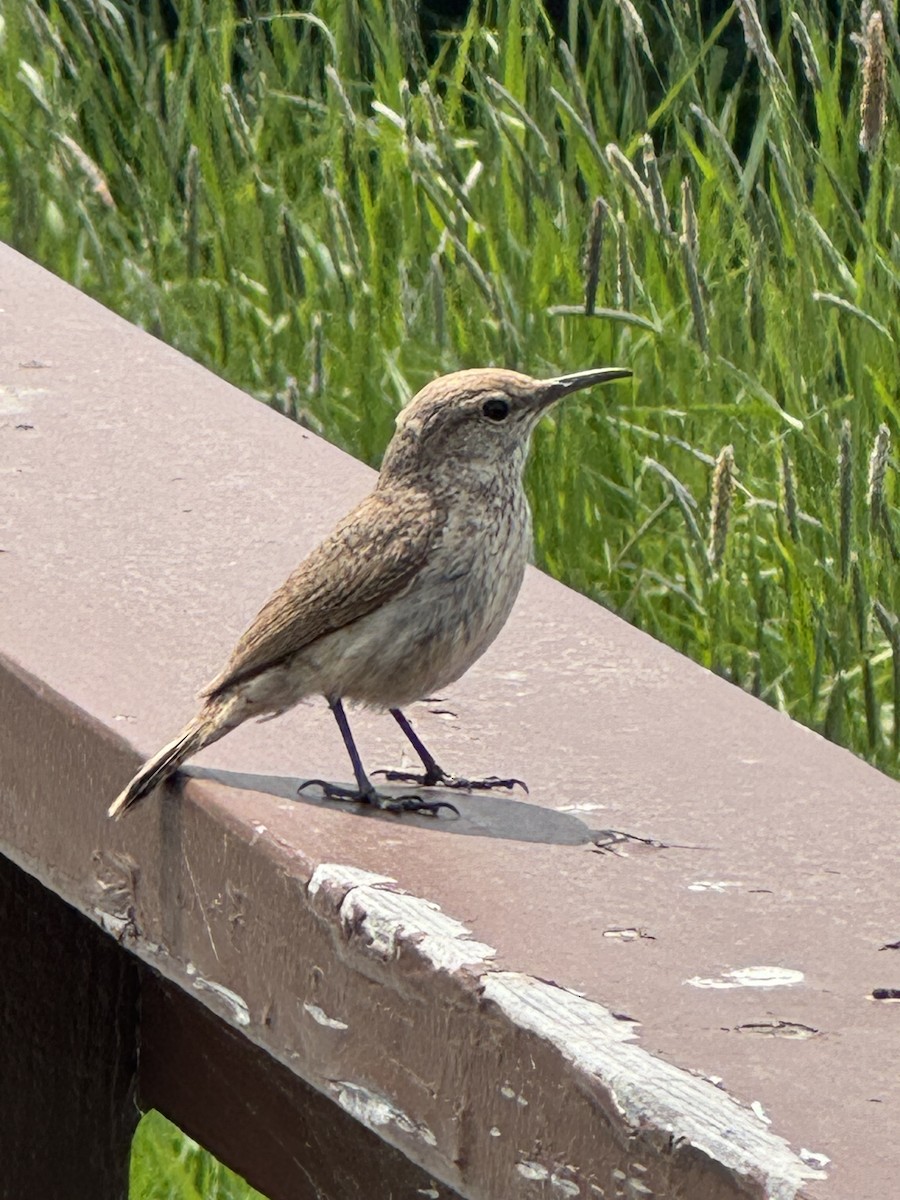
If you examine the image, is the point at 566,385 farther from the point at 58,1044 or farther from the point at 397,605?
the point at 58,1044

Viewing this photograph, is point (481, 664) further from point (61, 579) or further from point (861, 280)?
point (861, 280)

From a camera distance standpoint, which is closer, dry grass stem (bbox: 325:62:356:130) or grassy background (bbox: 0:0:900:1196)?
grassy background (bbox: 0:0:900:1196)

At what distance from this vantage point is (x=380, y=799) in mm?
2455

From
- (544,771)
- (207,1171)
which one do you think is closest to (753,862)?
(544,771)

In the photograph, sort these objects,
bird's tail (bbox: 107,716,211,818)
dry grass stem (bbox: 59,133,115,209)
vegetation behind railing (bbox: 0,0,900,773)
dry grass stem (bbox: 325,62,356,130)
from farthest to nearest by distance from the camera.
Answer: dry grass stem (bbox: 59,133,115,209), dry grass stem (bbox: 325,62,356,130), vegetation behind railing (bbox: 0,0,900,773), bird's tail (bbox: 107,716,211,818)

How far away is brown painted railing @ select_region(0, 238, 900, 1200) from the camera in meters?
1.88

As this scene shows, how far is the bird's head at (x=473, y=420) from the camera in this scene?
112 inches

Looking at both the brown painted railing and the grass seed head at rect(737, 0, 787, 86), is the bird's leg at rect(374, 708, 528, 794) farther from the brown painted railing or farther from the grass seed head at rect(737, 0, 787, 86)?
the grass seed head at rect(737, 0, 787, 86)

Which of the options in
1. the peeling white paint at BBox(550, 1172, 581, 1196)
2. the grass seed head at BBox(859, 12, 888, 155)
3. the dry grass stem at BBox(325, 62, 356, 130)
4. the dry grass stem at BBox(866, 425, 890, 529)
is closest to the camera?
the peeling white paint at BBox(550, 1172, 581, 1196)

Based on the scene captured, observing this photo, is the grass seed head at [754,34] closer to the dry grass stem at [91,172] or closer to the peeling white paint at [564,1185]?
the dry grass stem at [91,172]

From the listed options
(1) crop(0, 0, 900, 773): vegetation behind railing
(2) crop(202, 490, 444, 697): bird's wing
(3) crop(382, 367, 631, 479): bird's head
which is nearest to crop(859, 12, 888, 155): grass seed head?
(1) crop(0, 0, 900, 773): vegetation behind railing

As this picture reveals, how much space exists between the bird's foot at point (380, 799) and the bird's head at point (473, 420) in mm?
501

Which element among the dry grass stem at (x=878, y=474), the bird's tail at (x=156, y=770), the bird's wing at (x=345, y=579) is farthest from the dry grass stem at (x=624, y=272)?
the bird's tail at (x=156, y=770)

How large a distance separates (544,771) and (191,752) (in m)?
A: 0.39
